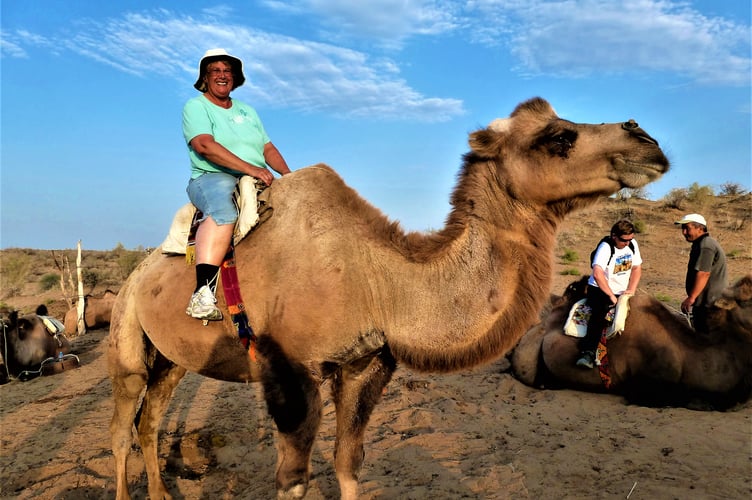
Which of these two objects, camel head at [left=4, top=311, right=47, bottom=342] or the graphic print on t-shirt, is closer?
the graphic print on t-shirt

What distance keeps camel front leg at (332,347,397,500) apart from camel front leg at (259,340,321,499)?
49 centimetres

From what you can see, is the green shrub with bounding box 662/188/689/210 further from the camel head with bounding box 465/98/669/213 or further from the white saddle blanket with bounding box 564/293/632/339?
the camel head with bounding box 465/98/669/213

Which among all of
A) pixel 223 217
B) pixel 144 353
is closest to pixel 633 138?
pixel 223 217

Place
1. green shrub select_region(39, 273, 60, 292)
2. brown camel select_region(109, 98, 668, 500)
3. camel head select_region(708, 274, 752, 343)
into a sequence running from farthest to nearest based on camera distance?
green shrub select_region(39, 273, 60, 292) → camel head select_region(708, 274, 752, 343) → brown camel select_region(109, 98, 668, 500)

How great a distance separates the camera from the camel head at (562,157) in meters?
3.23

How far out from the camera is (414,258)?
357 cm

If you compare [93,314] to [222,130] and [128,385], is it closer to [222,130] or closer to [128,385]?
[128,385]

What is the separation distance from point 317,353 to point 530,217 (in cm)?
156

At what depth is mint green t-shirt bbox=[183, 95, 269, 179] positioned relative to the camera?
4152 mm

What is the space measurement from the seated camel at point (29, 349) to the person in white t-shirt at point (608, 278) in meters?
10.1

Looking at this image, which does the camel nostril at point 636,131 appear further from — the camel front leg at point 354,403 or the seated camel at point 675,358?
the seated camel at point 675,358

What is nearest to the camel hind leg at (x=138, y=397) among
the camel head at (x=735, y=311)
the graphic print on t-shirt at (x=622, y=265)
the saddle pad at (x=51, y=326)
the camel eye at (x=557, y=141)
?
the camel eye at (x=557, y=141)

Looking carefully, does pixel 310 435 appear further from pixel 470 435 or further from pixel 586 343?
pixel 586 343

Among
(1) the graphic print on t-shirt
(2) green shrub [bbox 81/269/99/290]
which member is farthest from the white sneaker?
(2) green shrub [bbox 81/269/99/290]
